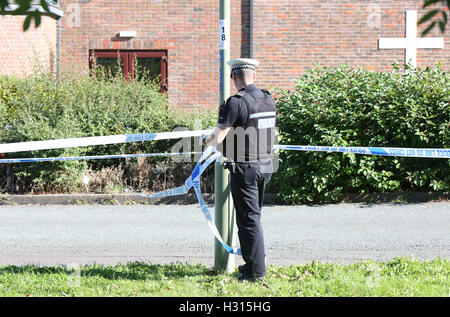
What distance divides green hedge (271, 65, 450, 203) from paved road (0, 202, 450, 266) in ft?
1.28

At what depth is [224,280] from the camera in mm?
4664

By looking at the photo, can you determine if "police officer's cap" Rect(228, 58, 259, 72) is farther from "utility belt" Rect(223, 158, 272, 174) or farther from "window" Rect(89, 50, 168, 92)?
"window" Rect(89, 50, 168, 92)

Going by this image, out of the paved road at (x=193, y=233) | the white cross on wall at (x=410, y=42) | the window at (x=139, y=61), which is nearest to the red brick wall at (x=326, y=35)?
the white cross on wall at (x=410, y=42)

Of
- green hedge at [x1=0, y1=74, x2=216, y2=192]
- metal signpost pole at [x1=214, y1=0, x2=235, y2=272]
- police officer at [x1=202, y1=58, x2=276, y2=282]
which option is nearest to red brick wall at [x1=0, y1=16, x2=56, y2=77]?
green hedge at [x1=0, y1=74, x2=216, y2=192]

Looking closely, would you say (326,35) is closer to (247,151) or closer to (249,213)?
(247,151)

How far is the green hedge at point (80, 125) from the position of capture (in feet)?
32.3

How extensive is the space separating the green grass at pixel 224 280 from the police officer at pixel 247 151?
0.31 meters

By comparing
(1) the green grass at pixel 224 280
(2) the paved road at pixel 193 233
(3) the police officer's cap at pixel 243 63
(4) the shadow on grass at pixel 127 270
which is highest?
(3) the police officer's cap at pixel 243 63

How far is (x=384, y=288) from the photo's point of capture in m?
4.34

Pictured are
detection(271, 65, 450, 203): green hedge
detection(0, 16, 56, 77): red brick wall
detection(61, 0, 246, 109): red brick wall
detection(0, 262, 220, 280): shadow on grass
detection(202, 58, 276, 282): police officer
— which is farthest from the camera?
detection(61, 0, 246, 109): red brick wall

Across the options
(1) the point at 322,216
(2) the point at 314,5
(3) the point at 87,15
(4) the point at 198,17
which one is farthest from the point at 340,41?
(1) the point at 322,216

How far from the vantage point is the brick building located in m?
14.7

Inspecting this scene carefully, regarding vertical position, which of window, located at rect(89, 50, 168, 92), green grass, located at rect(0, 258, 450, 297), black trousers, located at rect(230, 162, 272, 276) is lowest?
green grass, located at rect(0, 258, 450, 297)

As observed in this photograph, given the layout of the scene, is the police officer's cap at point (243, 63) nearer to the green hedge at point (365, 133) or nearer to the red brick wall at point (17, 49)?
the green hedge at point (365, 133)
